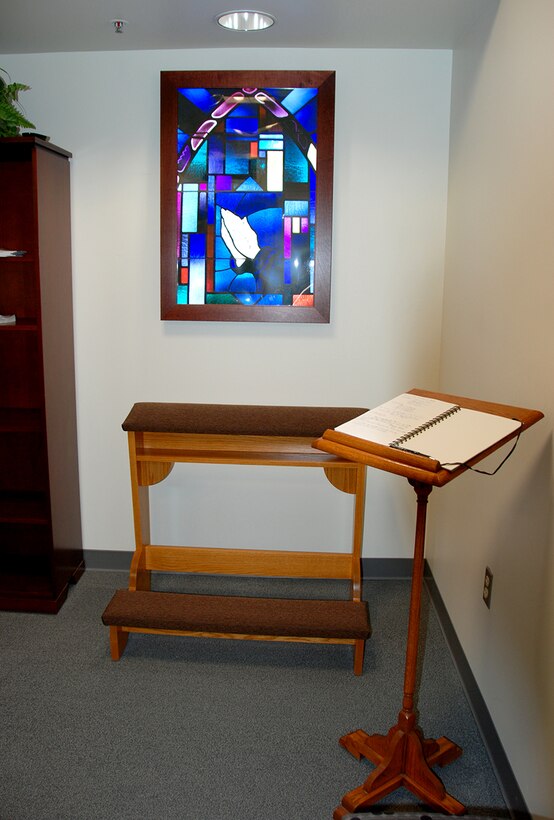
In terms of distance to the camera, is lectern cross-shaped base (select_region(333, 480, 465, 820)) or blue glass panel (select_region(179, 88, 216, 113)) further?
blue glass panel (select_region(179, 88, 216, 113))

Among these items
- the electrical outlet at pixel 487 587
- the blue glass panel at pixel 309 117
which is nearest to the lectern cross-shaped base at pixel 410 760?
the electrical outlet at pixel 487 587

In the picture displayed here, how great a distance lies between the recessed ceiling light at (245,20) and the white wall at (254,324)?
343 millimetres

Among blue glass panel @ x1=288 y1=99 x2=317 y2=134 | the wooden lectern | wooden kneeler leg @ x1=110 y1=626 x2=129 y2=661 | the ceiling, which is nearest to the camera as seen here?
the wooden lectern

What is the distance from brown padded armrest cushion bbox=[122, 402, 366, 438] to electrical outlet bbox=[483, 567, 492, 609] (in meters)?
0.84

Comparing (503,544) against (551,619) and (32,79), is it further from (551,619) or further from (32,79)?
(32,79)

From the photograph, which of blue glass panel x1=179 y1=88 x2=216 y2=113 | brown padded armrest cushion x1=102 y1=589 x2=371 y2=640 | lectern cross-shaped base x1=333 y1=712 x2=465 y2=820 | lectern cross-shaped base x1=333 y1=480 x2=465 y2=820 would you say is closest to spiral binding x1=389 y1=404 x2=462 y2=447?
lectern cross-shaped base x1=333 y1=480 x2=465 y2=820

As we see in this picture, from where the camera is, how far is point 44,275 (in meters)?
2.95

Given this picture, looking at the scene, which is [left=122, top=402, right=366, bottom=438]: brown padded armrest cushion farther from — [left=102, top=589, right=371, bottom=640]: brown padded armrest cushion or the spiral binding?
the spiral binding

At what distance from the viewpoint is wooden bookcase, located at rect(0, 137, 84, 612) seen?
2961mm

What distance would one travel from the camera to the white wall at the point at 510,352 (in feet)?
6.02

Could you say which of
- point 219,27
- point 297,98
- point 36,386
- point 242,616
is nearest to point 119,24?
point 219,27

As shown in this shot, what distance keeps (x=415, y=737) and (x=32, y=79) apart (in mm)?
3099

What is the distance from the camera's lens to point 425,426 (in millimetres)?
1831

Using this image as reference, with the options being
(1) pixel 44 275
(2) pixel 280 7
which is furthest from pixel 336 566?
(2) pixel 280 7
